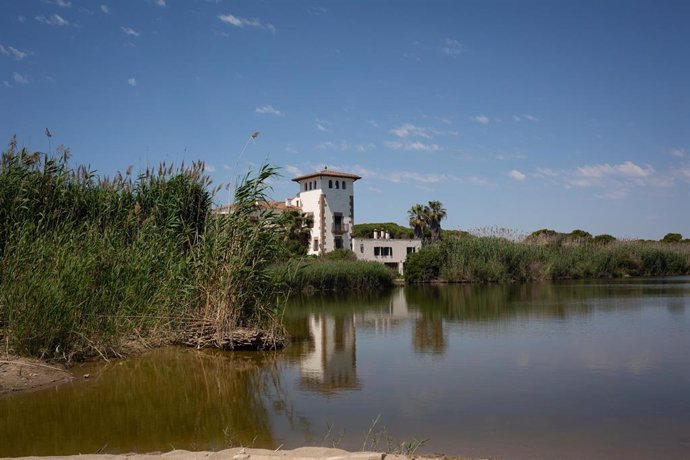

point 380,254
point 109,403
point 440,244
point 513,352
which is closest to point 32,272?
point 109,403

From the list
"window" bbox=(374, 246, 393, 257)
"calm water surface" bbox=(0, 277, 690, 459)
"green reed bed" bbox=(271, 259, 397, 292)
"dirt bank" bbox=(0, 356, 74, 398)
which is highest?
"window" bbox=(374, 246, 393, 257)

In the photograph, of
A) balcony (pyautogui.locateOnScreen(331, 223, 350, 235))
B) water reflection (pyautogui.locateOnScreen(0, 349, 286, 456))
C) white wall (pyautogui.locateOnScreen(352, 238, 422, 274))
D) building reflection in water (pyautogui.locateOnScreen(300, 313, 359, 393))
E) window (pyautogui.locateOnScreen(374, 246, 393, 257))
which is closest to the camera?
water reflection (pyautogui.locateOnScreen(0, 349, 286, 456))

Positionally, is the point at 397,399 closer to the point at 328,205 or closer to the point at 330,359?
the point at 330,359

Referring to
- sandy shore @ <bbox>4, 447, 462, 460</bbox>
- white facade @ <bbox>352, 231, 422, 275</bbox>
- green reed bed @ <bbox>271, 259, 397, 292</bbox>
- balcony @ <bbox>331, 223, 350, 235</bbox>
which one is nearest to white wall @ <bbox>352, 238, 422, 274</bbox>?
white facade @ <bbox>352, 231, 422, 275</bbox>

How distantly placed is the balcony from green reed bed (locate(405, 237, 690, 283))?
16.5 m

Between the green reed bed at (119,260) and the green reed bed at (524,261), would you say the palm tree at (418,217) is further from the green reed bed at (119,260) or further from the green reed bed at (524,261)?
the green reed bed at (119,260)

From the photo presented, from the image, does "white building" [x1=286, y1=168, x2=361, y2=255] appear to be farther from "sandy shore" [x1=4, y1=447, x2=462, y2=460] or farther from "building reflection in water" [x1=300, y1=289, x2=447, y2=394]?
"sandy shore" [x1=4, y1=447, x2=462, y2=460]

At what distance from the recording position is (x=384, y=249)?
2410 inches

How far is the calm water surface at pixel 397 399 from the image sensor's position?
669 cm

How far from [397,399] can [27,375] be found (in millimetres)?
5206

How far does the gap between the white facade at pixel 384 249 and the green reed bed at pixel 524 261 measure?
13.5 meters

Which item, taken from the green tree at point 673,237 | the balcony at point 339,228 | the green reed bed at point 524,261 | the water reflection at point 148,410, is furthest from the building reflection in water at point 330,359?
the green tree at point 673,237

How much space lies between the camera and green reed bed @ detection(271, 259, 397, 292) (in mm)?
37844

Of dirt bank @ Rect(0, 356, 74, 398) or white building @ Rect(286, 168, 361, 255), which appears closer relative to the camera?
dirt bank @ Rect(0, 356, 74, 398)
